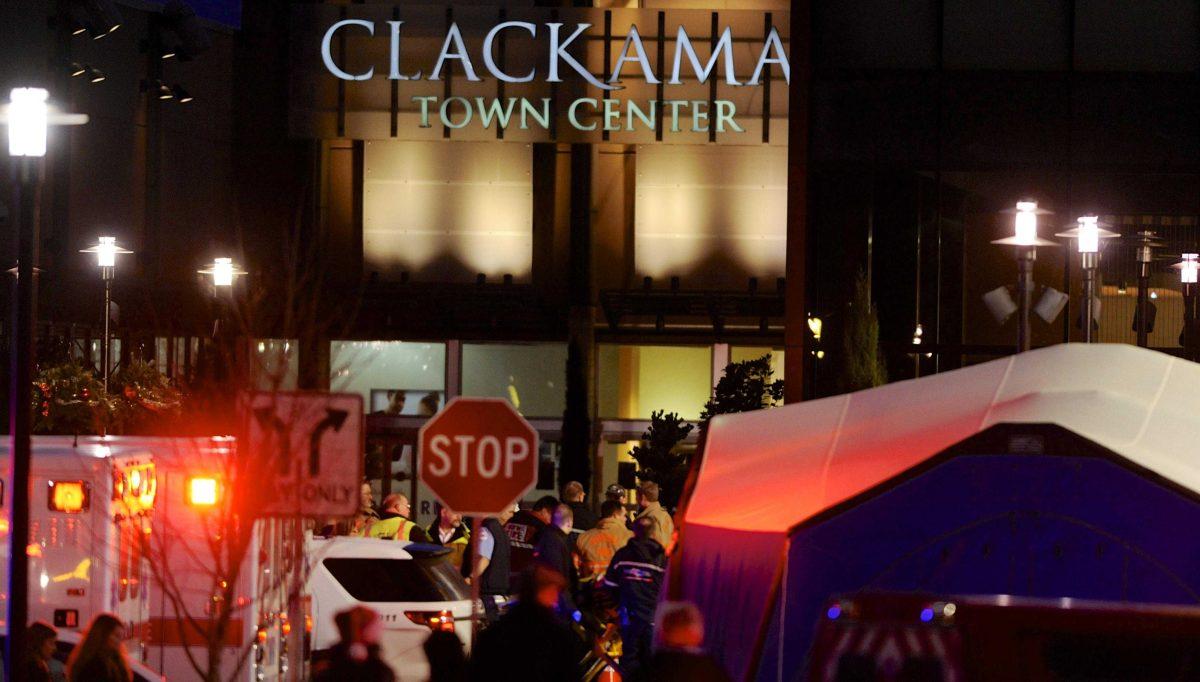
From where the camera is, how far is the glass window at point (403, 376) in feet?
132

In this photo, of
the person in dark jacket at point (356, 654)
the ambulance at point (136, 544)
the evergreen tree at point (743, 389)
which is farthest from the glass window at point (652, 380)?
the person in dark jacket at point (356, 654)

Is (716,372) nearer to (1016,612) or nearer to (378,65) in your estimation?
(378,65)

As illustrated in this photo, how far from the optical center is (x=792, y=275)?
27.6m

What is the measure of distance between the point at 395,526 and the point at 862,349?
845 cm

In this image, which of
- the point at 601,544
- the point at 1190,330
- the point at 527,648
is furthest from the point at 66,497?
the point at 1190,330

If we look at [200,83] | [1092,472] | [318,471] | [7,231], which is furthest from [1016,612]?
[200,83]

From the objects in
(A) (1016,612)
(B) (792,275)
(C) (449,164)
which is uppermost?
(C) (449,164)

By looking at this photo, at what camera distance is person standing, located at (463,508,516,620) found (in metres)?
18.0

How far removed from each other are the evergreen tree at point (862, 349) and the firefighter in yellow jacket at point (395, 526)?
7737mm

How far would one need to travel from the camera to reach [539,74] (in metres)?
39.2

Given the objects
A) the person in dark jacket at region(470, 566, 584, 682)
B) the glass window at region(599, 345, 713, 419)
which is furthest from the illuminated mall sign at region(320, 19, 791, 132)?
the person in dark jacket at region(470, 566, 584, 682)

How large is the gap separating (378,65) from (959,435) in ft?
96.9

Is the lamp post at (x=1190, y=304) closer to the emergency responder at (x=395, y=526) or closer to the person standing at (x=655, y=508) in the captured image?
the person standing at (x=655, y=508)

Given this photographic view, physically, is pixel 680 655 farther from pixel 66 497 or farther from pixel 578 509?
pixel 578 509
